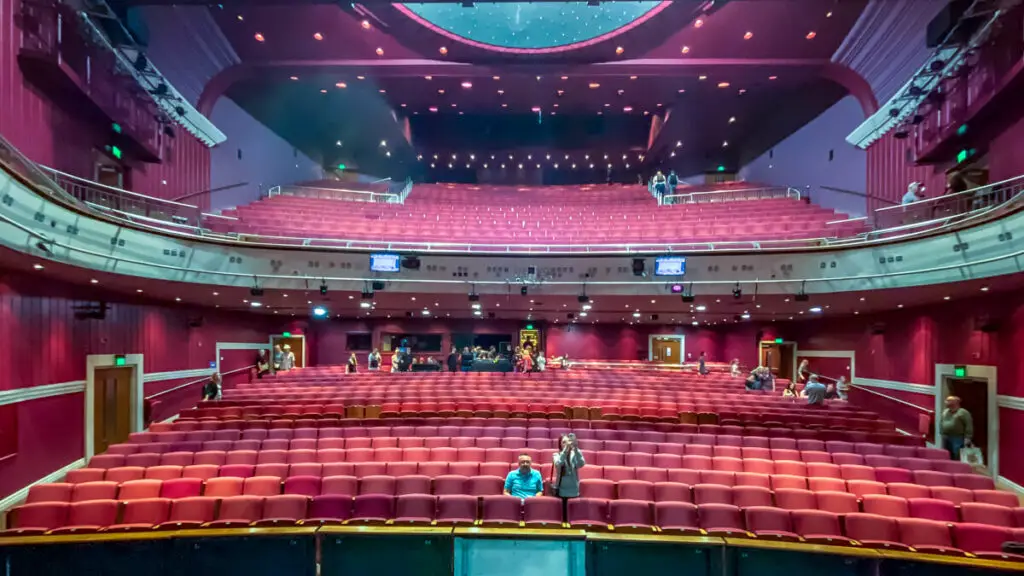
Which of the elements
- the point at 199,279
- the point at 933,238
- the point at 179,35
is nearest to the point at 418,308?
the point at 199,279

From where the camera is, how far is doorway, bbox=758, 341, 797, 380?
1711 cm

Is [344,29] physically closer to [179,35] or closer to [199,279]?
[179,35]

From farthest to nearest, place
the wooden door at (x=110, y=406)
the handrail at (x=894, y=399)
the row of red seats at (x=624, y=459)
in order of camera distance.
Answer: the handrail at (x=894, y=399) < the wooden door at (x=110, y=406) < the row of red seats at (x=624, y=459)

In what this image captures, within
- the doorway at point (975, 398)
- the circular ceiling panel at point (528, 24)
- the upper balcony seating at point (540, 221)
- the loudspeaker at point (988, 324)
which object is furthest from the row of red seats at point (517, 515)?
the circular ceiling panel at point (528, 24)

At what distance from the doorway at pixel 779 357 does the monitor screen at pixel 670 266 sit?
8.46 meters

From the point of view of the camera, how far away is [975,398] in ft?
29.9

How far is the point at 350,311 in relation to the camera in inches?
648

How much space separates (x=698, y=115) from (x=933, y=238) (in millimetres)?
11594

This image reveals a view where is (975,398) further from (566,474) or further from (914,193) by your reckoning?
(566,474)

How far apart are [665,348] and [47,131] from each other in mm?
18310

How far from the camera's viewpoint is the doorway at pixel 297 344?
57.5 ft

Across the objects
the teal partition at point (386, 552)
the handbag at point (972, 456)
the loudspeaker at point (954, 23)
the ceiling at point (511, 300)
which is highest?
the loudspeaker at point (954, 23)

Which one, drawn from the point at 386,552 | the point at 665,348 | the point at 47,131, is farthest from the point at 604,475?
the point at 665,348

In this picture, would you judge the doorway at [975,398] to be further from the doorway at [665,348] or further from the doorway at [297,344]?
the doorway at [297,344]
